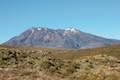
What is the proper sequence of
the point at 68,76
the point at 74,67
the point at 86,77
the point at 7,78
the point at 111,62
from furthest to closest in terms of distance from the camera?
the point at 111,62, the point at 74,67, the point at 68,76, the point at 86,77, the point at 7,78

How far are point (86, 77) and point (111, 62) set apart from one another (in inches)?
327

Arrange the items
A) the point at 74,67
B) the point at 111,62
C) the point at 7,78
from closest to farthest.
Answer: the point at 7,78, the point at 74,67, the point at 111,62

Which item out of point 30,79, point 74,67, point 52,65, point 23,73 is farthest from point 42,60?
point 30,79

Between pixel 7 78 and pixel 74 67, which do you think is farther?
pixel 74 67

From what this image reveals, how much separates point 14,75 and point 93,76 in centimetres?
521

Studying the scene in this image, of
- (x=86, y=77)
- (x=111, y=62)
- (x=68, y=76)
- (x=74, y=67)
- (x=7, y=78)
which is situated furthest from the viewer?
(x=111, y=62)

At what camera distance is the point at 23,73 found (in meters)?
21.7

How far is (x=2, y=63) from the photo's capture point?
25.8m

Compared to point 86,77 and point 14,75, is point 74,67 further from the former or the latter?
point 14,75

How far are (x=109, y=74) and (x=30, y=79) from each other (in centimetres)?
525

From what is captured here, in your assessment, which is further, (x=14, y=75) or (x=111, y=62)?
(x=111, y=62)

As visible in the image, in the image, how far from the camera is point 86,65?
2625 cm

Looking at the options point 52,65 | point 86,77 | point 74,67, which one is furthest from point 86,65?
point 86,77

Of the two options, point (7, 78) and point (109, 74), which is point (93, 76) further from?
point (7, 78)
